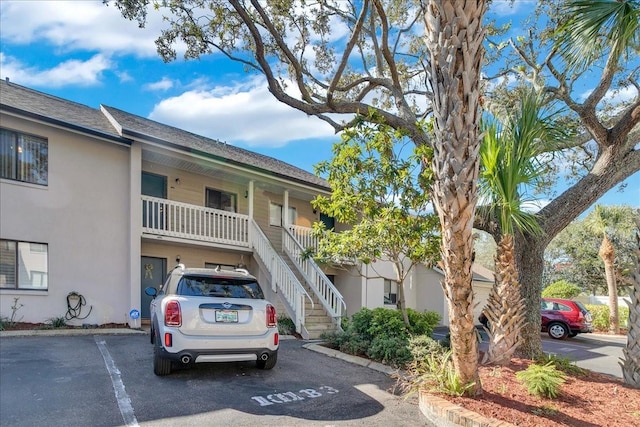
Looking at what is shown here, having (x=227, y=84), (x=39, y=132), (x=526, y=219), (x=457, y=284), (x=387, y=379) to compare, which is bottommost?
(x=387, y=379)

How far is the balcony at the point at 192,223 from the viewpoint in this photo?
12.8 m

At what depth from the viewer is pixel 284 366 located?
766 cm

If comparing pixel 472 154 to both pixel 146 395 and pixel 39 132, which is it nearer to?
pixel 146 395

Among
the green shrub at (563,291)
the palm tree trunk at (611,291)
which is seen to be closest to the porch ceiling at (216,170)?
the palm tree trunk at (611,291)

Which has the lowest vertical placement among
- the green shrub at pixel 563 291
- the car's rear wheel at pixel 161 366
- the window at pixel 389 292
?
the green shrub at pixel 563 291

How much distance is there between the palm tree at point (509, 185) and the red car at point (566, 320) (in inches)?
548

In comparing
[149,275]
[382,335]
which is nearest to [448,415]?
[382,335]

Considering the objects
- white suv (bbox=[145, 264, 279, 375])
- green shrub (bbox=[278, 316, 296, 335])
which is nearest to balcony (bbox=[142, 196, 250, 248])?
green shrub (bbox=[278, 316, 296, 335])

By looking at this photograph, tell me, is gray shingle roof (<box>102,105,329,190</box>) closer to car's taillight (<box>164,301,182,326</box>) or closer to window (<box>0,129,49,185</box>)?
window (<box>0,129,49,185</box>)

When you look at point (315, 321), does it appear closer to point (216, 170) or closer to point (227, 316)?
point (216, 170)

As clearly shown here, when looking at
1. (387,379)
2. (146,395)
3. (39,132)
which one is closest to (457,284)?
(387,379)

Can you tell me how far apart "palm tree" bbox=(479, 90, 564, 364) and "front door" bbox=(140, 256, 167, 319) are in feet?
34.3

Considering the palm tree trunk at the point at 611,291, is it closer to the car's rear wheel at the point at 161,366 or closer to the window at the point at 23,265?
the car's rear wheel at the point at 161,366

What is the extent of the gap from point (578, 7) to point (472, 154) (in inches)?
143
